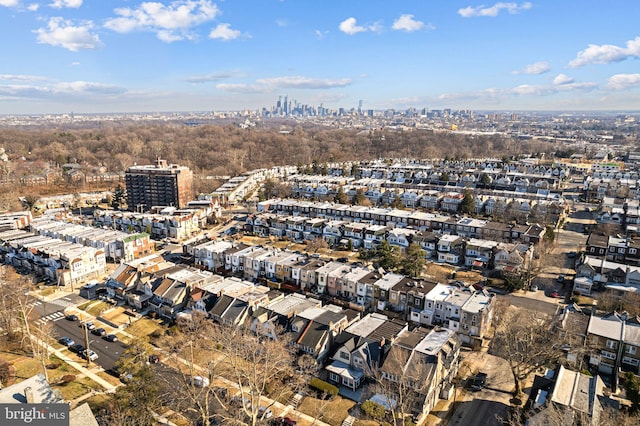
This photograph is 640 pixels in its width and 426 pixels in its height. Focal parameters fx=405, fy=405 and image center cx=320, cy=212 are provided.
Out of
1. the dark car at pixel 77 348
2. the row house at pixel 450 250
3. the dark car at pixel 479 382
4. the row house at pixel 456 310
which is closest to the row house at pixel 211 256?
the dark car at pixel 77 348

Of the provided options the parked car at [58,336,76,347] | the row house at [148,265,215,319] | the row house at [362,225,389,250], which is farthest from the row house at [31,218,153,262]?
the row house at [362,225,389,250]

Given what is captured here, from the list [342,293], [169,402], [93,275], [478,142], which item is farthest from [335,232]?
[478,142]

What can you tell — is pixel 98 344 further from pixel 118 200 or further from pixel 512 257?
pixel 118 200

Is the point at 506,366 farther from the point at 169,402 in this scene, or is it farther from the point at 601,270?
the point at 169,402

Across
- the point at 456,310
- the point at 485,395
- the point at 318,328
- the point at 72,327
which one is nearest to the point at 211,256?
the point at 72,327

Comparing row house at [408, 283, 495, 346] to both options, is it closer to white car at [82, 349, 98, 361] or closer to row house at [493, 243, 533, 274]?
row house at [493, 243, 533, 274]
